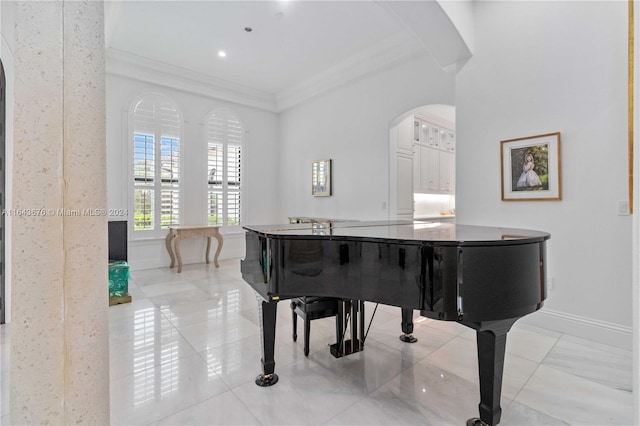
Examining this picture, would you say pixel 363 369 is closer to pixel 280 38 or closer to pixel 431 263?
pixel 431 263

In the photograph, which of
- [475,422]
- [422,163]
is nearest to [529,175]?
[475,422]

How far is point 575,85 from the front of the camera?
8.62ft

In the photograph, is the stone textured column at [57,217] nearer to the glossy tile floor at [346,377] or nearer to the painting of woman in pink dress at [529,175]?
the glossy tile floor at [346,377]

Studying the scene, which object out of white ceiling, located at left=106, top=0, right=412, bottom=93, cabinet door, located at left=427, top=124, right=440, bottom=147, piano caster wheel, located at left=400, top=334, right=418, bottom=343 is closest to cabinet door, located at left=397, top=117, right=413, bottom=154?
cabinet door, located at left=427, top=124, right=440, bottom=147

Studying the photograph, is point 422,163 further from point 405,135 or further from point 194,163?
point 194,163

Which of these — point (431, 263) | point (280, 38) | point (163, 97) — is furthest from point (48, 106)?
point (163, 97)

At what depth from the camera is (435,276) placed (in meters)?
Result: 1.41

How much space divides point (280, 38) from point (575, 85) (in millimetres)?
3413

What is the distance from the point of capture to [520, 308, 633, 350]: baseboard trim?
248 centimetres

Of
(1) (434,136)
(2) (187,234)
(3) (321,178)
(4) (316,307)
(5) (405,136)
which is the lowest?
(4) (316,307)

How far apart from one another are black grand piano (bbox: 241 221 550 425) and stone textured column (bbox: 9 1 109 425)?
3.24 feet

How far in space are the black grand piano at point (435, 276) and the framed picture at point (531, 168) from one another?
1577 mm

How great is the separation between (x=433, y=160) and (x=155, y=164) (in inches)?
192

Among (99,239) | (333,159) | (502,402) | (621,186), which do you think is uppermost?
(333,159)
